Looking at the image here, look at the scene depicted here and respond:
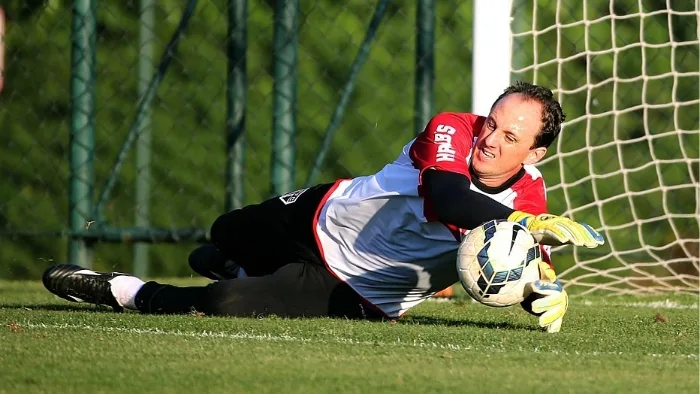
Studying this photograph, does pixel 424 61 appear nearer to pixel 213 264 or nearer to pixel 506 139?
pixel 213 264

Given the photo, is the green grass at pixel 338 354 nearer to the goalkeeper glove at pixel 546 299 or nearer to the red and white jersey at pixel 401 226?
the goalkeeper glove at pixel 546 299

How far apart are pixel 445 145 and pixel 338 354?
104 cm

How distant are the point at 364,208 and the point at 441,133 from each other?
495 millimetres

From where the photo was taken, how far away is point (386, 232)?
15.5 ft

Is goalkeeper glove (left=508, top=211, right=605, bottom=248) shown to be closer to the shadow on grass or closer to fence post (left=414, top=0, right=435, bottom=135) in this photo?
the shadow on grass

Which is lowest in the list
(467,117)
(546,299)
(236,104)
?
(546,299)

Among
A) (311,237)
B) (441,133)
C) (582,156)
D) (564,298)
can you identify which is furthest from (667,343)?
(582,156)

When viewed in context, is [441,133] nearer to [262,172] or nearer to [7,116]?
[262,172]

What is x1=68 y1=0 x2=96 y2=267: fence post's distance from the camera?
759 cm

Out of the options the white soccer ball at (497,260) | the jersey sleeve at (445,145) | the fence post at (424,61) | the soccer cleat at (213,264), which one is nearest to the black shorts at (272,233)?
the soccer cleat at (213,264)

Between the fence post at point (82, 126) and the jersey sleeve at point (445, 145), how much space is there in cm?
350

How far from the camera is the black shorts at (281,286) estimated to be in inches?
187

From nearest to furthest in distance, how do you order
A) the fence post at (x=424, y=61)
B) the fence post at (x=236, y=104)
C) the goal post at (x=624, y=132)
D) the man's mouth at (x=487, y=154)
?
the man's mouth at (x=487, y=154) → the fence post at (x=424, y=61) → the fence post at (x=236, y=104) → the goal post at (x=624, y=132)

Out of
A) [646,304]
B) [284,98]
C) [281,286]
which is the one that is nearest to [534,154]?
[281,286]
